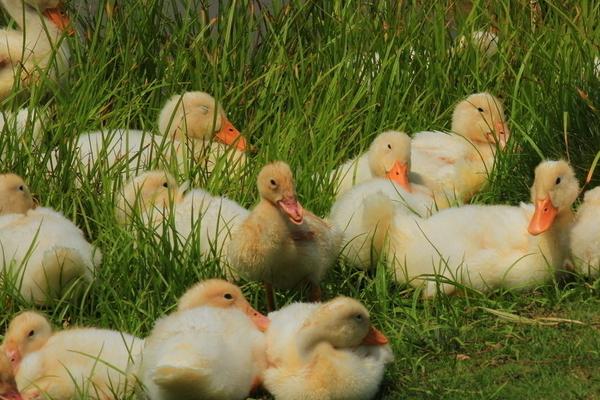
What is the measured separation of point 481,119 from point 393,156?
2.39ft

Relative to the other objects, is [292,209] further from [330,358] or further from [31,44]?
[31,44]

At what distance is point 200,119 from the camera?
319 inches

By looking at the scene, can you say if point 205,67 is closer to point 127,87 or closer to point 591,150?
point 127,87

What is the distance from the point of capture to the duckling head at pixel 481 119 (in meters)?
8.03

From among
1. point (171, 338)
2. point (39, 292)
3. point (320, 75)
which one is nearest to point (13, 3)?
point (320, 75)

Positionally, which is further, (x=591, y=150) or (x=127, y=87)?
(x=127, y=87)

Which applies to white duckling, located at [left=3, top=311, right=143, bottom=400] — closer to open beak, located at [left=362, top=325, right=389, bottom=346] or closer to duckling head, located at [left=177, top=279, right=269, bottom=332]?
duckling head, located at [left=177, top=279, right=269, bottom=332]

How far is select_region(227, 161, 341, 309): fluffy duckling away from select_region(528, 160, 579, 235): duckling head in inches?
37.9

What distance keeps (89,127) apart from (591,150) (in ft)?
8.40

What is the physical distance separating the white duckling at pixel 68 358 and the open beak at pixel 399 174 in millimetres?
2073

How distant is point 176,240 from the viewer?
20.9ft

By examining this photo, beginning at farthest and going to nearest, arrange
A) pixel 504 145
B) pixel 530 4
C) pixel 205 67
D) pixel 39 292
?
pixel 530 4 → pixel 205 67 → pixel 504 145 → pixel 39 292

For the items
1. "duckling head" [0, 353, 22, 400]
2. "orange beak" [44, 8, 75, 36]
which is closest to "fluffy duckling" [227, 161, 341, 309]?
"duckling head" [0, 353, 22, 400]

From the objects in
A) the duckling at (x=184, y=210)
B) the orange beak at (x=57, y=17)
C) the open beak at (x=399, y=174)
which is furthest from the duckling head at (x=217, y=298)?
the orange beak at (x=57, y=17)
